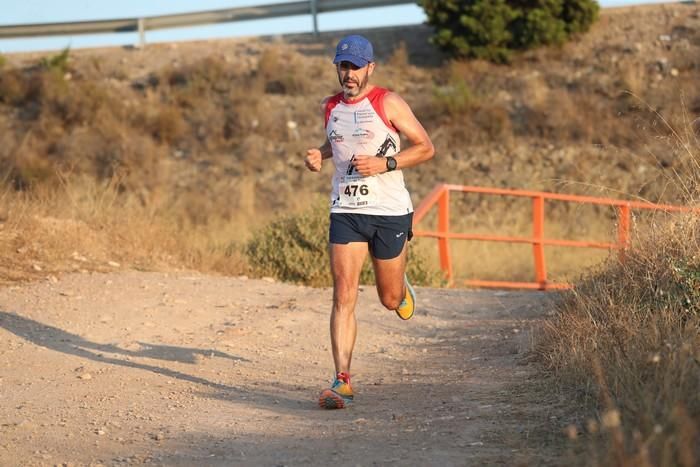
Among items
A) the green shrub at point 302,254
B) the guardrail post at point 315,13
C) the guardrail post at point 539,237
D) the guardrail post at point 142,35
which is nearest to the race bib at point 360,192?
the green shrub at point 302,254

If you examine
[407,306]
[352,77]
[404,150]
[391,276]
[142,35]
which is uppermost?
[142,35]

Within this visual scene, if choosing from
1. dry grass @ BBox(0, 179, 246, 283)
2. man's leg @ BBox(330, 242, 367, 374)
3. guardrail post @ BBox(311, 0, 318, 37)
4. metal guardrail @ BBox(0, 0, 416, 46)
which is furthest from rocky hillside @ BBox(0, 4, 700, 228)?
man's leg @ BBox(330, 242, 367, 374)

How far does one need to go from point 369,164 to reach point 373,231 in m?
0.49

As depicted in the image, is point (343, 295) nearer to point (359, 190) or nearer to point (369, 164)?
point (359, 190)

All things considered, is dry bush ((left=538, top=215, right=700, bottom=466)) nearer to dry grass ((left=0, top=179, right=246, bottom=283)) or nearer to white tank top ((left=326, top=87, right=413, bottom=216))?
white tank top ((left=326, top=87, right=413, bottom=216))

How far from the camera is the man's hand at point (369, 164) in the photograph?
6.89 metres

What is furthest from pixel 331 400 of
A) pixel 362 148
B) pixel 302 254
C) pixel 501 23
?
pixel 501 23

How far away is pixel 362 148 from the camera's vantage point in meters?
7.09

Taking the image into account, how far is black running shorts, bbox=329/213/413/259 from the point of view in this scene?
714 centimetres

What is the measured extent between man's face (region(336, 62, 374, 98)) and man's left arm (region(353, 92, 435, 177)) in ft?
0.60

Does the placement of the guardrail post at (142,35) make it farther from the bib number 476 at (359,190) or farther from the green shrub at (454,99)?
the bib number 476 at (359,190)

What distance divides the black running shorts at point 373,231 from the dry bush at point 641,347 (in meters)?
1.23

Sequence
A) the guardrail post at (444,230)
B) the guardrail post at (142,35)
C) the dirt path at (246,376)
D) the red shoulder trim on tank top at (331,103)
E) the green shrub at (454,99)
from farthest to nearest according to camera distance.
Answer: the guardrail post at (142,35), the green shrub at (454,99), the guardrail post at (444,230), the red shoulder trim on tank top at (331,103), the dirt path at (246,376)

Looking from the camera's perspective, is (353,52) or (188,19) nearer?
(353,52)
